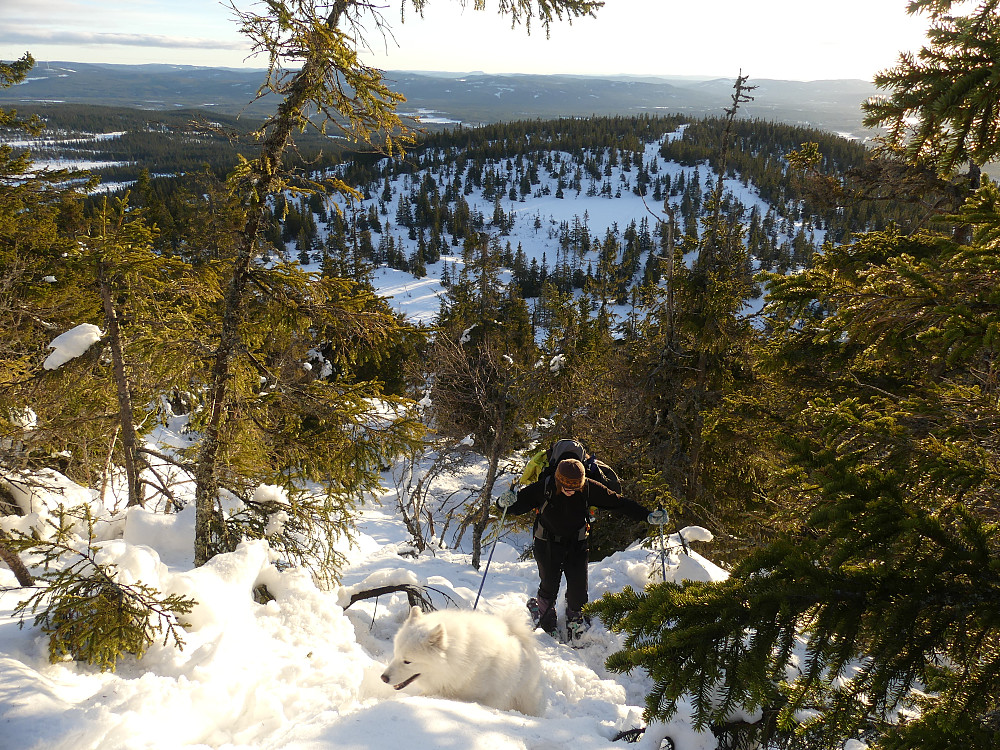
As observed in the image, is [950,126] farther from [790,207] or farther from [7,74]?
[790,207]

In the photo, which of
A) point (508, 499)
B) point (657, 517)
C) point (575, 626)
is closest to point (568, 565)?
point (575, 626)

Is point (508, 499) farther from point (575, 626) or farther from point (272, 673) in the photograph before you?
point (272, 673)

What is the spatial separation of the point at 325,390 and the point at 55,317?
5.91 metres

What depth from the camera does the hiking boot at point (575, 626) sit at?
5078mm

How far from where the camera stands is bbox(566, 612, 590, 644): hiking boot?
5078mm

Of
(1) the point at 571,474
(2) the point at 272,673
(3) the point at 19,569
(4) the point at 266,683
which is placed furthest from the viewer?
(1) the point at 571,474

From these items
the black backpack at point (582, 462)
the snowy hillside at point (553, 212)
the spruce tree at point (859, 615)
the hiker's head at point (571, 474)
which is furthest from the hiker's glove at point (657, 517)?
the snowy hillside at point (553, 212)

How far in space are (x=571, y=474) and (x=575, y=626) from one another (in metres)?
1.61

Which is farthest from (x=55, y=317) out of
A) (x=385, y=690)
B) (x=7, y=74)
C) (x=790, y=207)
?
(x=790, y=207)

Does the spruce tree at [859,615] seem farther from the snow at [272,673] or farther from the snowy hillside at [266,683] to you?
the snowy hillside at [266,683]

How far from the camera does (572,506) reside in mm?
5082

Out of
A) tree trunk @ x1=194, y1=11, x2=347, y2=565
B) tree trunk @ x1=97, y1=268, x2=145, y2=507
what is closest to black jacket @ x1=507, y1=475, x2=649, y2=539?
tree trunk @ x1=194, y1=11, x2=347, y2=565

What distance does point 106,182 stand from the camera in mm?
125062

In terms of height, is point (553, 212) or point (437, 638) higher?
point (553, 212)
